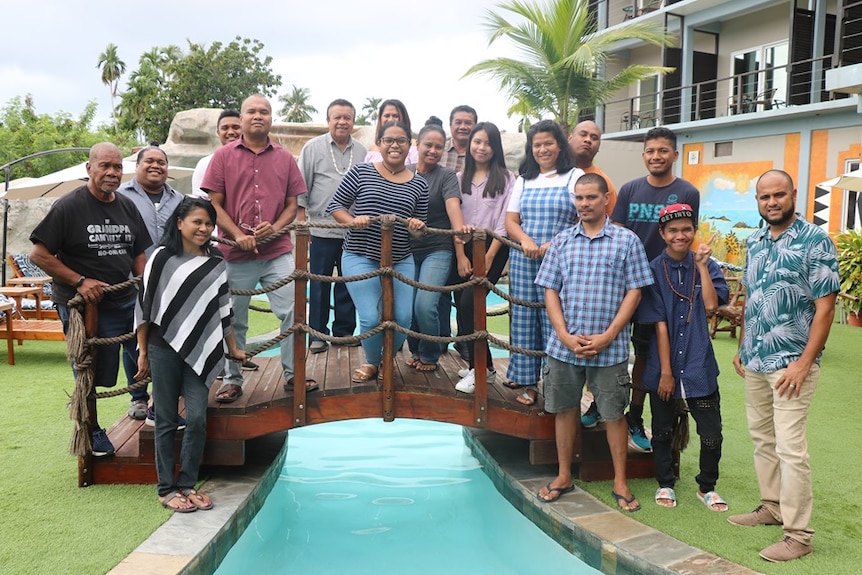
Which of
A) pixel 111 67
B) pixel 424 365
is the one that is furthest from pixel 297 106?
pixel 424 365

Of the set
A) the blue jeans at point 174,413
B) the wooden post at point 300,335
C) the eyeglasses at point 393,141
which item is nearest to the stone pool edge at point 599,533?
the wooden post at point 300,335

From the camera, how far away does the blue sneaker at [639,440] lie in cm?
457

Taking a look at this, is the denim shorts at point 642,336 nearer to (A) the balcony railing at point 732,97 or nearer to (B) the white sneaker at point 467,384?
(B) the white sneaker at point 467,384

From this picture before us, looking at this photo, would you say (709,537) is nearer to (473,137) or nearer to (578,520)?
(578,520)

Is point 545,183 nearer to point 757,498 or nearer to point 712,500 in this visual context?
point 712,500

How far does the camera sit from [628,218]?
4301mm

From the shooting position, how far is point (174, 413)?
13.0 feet

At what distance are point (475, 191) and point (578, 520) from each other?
6.84 feet

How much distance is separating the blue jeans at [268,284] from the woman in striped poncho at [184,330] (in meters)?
0.44

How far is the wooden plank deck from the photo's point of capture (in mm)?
4328

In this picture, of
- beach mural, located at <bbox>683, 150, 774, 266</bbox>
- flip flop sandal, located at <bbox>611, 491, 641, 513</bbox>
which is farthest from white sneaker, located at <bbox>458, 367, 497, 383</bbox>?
beach mural, located at <bbox>683, 150, 774, 266</bbox>

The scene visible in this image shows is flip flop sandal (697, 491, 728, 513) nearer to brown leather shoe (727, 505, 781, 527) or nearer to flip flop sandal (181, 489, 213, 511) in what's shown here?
brown leather shoe (727, 505, 781, 527)

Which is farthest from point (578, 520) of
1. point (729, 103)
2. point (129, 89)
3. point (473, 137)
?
point (129, 89)

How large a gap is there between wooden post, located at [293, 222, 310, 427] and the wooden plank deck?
0.15 feet
